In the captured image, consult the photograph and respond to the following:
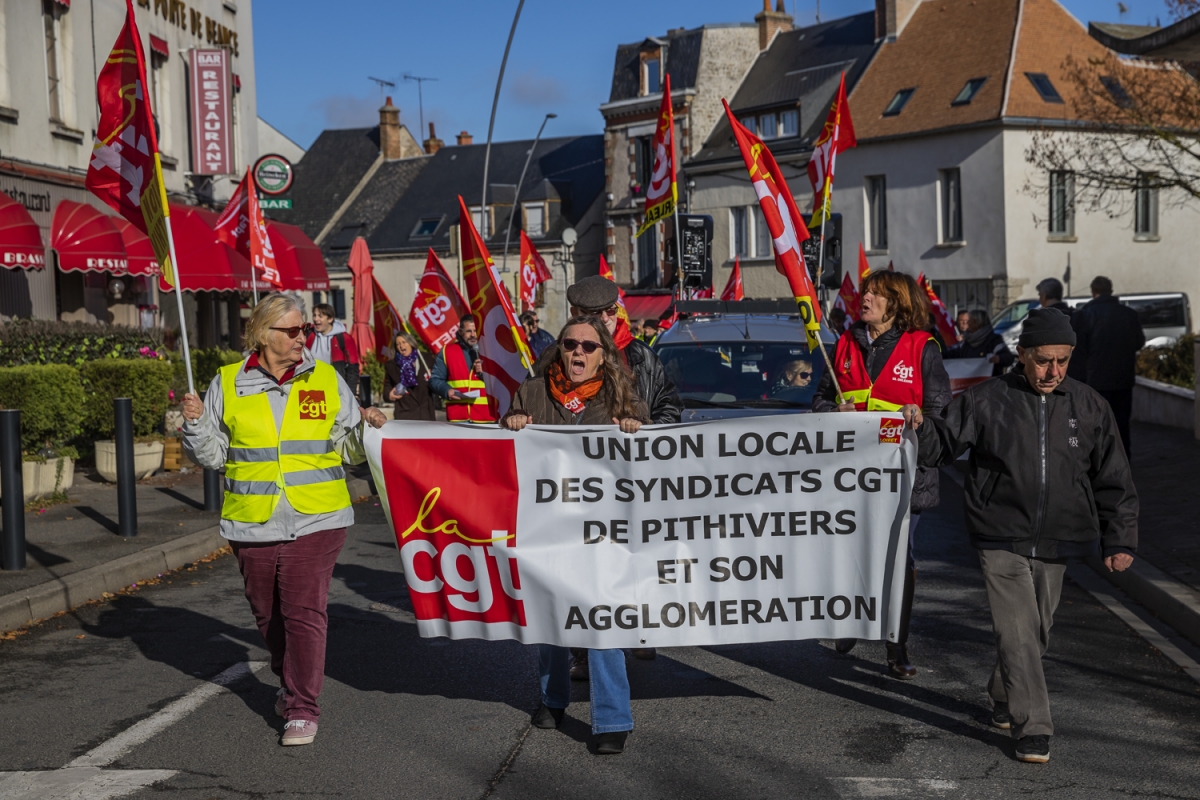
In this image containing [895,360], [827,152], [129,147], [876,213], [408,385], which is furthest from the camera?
[876,213]

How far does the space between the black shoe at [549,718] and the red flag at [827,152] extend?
6.69 metres

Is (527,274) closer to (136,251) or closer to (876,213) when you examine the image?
(136,251)

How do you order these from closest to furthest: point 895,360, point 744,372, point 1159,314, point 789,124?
point 895,360 → point 744,372 → point 1159,314 → point 789,124

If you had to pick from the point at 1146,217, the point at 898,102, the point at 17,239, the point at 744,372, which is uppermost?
the point at 898,102

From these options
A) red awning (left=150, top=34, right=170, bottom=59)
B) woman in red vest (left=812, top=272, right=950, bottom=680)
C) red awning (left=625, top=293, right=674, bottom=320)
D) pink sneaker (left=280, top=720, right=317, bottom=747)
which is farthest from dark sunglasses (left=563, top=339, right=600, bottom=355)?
red awning (left=625, top=293, right=674, bottom=320)

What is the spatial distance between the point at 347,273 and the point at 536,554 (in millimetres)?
57009

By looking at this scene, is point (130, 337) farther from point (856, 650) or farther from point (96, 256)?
point (856, 650)

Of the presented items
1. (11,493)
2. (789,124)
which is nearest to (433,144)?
(789,124)

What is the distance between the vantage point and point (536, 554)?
5.67 m

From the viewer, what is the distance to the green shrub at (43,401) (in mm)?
12750

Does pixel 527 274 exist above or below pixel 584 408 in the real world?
above

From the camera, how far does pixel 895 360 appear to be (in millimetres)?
6312

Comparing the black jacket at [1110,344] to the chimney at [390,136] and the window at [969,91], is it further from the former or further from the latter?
the chimney at [390,136]

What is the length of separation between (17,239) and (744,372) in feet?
34.3
